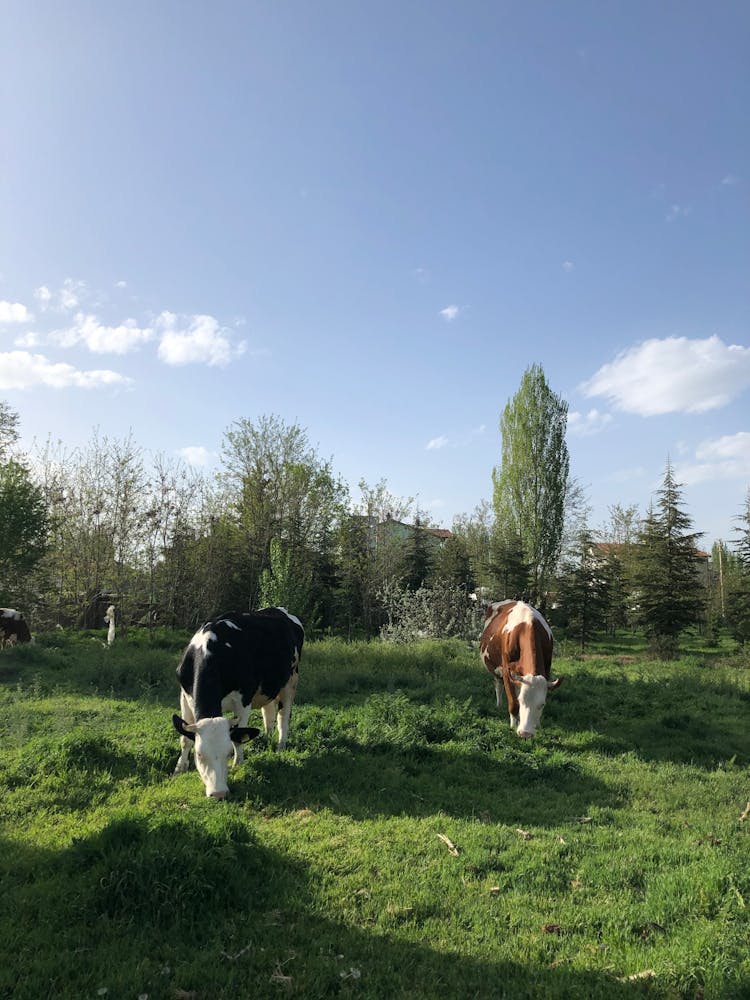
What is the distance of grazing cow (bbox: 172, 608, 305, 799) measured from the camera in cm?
650

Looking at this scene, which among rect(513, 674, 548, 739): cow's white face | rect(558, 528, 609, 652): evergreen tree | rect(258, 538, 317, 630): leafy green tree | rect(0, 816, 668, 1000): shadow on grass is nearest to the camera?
rect(0, 816, 668, 1000): shadow on grass

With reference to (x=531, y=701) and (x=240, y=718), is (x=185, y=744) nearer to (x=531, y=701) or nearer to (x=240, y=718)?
(x=240, y=718)

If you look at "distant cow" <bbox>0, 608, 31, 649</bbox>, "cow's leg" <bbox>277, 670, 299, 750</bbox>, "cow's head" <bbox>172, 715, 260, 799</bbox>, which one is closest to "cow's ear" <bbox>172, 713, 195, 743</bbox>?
"cow's head" <bbox>172, 715, 260, 799</bbox>

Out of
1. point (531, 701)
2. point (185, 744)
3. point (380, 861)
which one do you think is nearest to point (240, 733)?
point (185, 744)

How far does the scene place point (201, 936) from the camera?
4.17m

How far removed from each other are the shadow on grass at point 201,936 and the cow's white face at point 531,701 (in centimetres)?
499

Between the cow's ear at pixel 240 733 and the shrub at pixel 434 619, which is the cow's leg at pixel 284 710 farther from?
the shrub at pixel 434 619

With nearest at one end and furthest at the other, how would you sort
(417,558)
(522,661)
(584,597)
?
(522,661)
(584,597)
(417,558)

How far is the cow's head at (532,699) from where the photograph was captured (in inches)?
365

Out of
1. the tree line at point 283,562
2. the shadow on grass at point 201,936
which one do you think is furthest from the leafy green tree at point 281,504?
the shadow on grass at point 201,936

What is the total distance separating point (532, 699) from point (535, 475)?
31.5m

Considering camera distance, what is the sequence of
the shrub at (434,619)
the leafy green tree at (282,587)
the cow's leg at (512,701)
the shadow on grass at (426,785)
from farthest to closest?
the shrub at (434,619), the leafy green tree at (282,587), the cow's leg at (512,701), the shadow on grass at (426,785)

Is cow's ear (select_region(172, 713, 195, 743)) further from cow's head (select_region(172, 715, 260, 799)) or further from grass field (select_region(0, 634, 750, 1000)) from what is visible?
grass field (select_region(0, 634, 750, 1000))

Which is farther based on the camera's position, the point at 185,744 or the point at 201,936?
the point at 185,744
